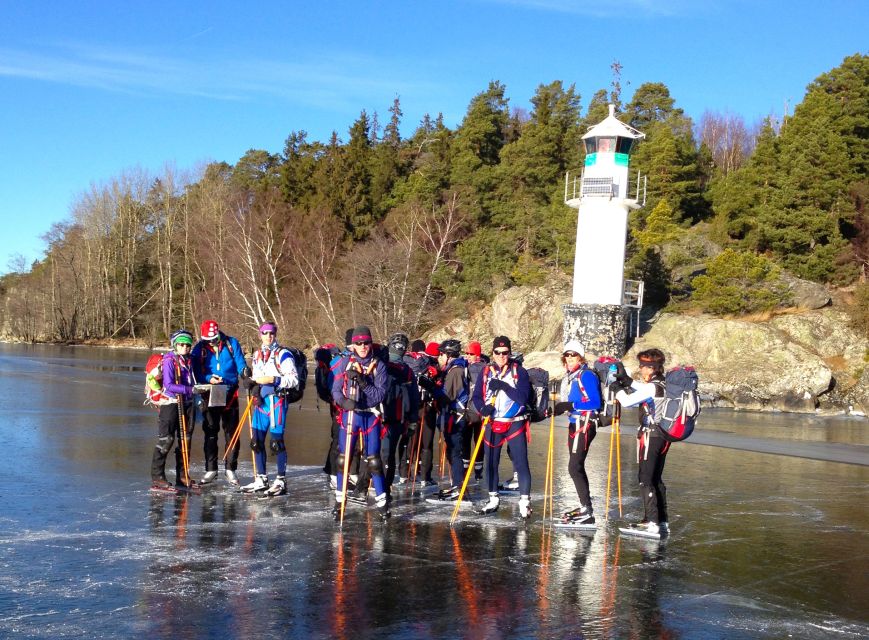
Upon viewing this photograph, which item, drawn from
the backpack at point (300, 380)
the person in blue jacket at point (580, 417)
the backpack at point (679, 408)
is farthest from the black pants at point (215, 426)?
the backpack at point (679, 408)

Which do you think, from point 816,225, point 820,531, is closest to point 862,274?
point 816,225

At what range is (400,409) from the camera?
32.2ft

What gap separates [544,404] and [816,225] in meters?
36.4

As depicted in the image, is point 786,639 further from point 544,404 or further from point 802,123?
point 802,123

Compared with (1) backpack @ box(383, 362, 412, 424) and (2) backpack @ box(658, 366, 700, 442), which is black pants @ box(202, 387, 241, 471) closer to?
(1) backpack @ box(383, 362, 412, 424)

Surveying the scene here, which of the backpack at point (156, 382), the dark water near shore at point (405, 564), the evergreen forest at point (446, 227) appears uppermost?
the evergreen forest at point (446, 227)

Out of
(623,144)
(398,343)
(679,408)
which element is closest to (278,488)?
(398,343)

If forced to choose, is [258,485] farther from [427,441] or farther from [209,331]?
[427,441]

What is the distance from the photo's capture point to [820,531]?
30.3 ft

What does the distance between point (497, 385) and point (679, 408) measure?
1.98 metres

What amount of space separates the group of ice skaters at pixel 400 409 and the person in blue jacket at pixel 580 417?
0.01 metres

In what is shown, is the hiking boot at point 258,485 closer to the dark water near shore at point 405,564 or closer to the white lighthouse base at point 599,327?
the dark water near shore at point 405,564

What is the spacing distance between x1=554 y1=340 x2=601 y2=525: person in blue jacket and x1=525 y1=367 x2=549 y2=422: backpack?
434mm

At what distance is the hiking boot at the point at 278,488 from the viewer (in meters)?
10.1
